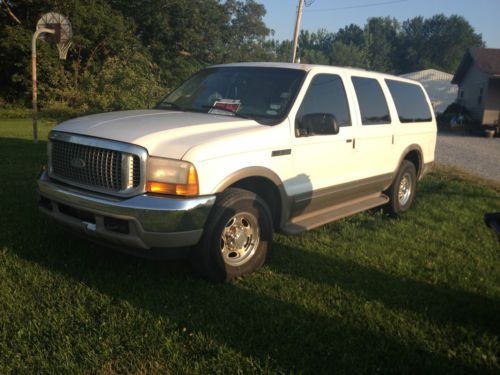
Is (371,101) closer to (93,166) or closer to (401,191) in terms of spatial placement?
(401,191)

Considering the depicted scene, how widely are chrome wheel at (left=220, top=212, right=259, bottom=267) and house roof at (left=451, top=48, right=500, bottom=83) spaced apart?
80.2 feet

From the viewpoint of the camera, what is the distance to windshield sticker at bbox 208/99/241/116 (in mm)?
4625

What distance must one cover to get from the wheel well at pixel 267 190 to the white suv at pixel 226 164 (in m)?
0.01

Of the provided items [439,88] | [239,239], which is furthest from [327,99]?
[439,88]

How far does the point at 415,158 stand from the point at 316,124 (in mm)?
3188

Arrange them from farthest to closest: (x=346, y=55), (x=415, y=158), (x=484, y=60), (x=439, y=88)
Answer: (x=346, y=55) → (x=439, y=88) → (x=484, y=60) → (x=415, y=158)

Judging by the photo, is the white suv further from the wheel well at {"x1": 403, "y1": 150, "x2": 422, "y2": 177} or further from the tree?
the tree

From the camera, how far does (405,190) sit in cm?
686

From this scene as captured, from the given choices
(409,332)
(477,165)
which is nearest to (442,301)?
(409,332)

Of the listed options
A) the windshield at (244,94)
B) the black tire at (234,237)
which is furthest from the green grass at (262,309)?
the windshield at (244,94)

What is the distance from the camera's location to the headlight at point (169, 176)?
348 centimetres

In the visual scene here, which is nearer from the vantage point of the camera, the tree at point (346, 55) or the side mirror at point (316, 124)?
the side mirror at point (316, 124)

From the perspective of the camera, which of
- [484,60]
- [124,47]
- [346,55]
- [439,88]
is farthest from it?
[346,55]

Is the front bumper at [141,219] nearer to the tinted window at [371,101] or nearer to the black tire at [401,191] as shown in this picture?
the tinted window at [371,101]
